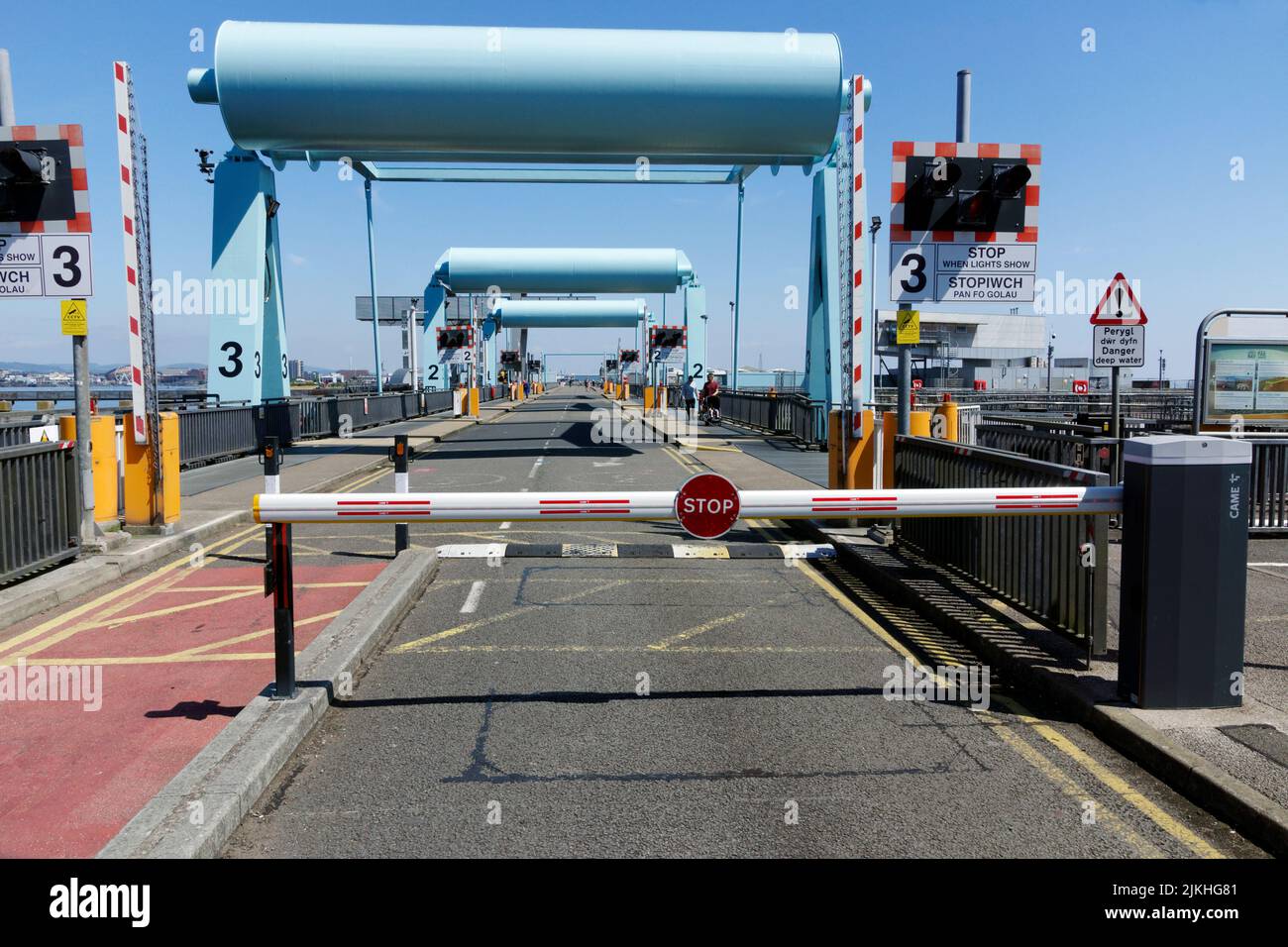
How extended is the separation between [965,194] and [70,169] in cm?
896

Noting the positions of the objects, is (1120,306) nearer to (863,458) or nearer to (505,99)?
(863,458)

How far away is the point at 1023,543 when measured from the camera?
7.05 m

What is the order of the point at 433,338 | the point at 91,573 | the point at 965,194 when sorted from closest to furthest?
the point at 91,573 → the point at 965,194 → the point at 433,338

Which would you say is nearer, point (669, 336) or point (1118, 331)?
point (1118, 331)

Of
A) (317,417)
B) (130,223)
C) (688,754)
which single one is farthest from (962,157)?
(317,417)

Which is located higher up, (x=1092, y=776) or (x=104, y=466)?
(x=104, y=466)

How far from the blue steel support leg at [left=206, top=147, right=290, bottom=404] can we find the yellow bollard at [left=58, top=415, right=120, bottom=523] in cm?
1107

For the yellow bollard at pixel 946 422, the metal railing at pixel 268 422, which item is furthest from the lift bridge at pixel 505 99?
the yellow bollard at pixel 946 422

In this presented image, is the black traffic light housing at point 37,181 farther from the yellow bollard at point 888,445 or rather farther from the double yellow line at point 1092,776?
the double yellow line at point 1092,776

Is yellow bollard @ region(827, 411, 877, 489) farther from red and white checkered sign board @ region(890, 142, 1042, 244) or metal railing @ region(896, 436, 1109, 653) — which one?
red and white checkered sign board @ region(890, 142, 1042, 244)

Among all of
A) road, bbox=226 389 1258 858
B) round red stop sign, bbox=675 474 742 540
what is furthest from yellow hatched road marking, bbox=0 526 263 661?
round red stop sign, bbox=675 474 742 540

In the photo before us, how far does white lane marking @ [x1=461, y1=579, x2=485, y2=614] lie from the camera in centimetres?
832

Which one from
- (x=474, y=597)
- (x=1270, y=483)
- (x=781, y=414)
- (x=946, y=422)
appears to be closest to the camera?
(x=474, y=597)
